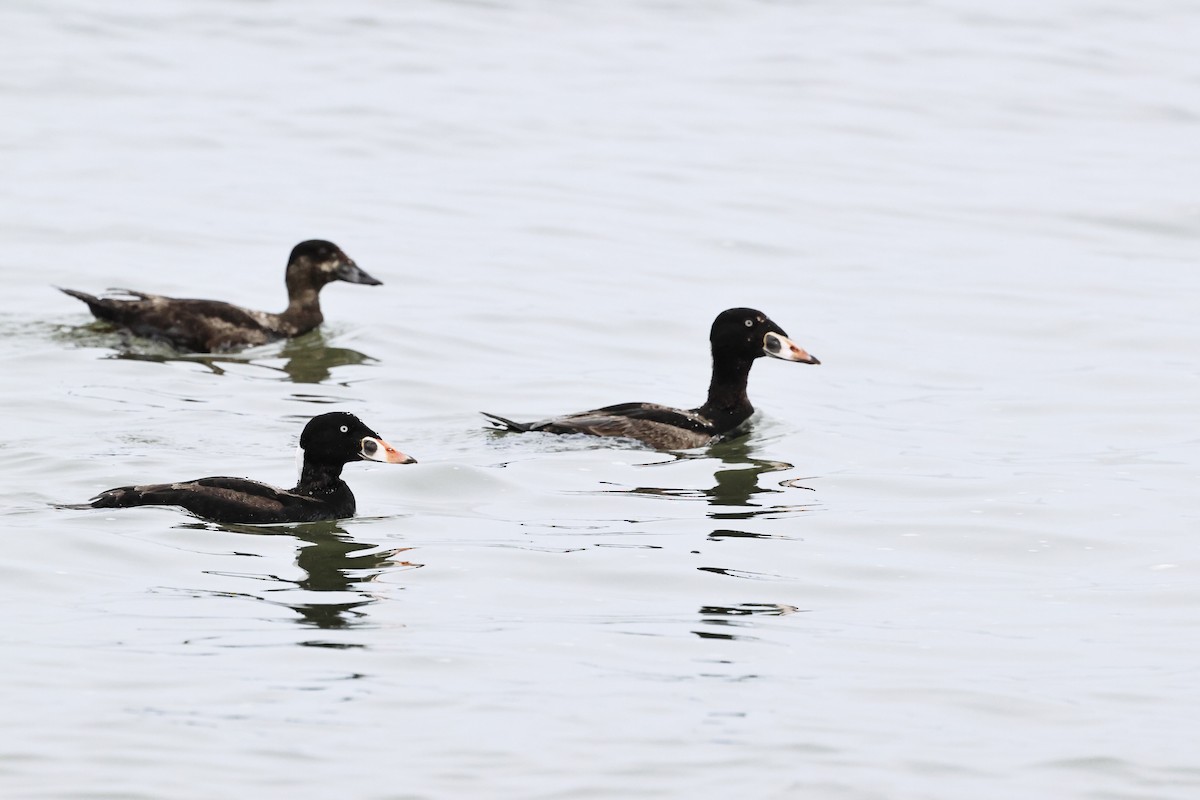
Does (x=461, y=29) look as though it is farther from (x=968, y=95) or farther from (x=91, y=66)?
(x=968, y=95)

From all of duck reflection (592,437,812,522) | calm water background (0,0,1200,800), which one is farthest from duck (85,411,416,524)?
duck reflection (592,437,812,522)

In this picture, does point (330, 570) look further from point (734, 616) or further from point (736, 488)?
point (736, 488)

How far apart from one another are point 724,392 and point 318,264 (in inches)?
210

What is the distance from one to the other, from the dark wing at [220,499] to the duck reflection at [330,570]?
8 centimetres

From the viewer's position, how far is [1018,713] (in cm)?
852

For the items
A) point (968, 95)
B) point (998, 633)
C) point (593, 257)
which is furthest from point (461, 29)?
point (998, 633)

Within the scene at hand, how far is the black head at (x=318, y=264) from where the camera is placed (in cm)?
1889

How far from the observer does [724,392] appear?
15438 millimetres

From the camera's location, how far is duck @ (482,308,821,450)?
14.6 meters

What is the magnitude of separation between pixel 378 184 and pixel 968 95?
1172cm

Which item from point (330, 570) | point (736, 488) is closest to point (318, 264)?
point (736, 488)

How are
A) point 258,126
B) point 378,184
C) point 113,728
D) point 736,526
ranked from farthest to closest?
point 258,126 < point 378,184 < point 736,526 < point 113,728

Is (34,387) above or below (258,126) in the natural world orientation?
below

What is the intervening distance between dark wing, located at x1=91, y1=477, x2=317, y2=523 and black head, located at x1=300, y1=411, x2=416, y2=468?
14.2 inches
